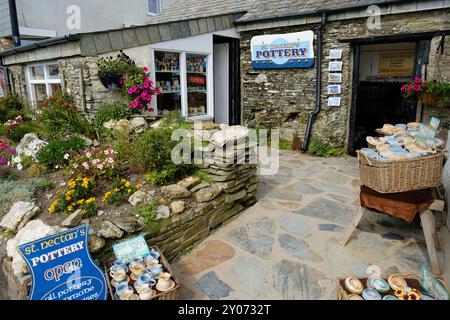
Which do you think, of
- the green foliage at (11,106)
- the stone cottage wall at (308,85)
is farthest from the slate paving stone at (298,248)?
the green foliage at (11,106)

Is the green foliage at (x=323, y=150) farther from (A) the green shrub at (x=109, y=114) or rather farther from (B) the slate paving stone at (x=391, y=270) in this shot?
(B) the slate paving stone at (x=391, y=270)

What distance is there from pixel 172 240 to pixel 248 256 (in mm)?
858

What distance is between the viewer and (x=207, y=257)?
3.43m

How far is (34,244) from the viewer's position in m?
2.52

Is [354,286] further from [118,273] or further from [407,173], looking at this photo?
[118,273]

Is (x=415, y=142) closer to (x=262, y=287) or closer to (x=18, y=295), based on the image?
(x=262, y=287)

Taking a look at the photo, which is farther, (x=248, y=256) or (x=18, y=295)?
(x=248, y=256)

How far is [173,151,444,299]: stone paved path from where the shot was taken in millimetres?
2947

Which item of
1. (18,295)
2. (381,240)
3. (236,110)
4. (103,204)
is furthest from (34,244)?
(236,110)

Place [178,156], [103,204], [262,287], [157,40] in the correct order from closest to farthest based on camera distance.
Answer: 1. [262,287]
2. [103,204]
3. [178,156]
4. [157,40]

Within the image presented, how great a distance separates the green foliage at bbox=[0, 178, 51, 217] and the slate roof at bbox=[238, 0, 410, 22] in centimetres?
618

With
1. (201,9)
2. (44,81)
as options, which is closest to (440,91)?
(201,9)
